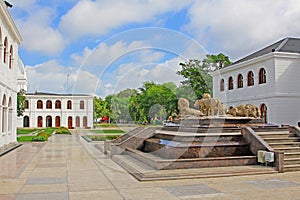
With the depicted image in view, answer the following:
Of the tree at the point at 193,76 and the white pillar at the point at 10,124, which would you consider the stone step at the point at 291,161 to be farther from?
the white pillar at the point at 10,124

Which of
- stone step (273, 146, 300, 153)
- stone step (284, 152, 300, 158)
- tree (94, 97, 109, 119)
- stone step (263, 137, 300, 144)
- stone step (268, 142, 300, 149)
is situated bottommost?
stone step (284, 152, 300, 158)

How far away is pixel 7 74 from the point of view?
20078 millimetres

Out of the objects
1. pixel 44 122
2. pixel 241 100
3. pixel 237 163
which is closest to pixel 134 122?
pixel 237 163

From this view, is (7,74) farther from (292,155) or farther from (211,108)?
(292,155)

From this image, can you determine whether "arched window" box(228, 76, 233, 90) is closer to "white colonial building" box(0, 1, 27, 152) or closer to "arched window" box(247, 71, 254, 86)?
"arched window" box(247, 71, 254, 86)

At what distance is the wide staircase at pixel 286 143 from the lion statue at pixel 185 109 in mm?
3103

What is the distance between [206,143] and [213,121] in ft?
7.01

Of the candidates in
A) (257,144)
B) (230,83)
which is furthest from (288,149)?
(230,83)

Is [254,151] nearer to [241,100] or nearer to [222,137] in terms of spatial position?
[222,137]

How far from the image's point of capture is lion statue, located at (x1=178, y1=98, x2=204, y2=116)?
14.9 metres

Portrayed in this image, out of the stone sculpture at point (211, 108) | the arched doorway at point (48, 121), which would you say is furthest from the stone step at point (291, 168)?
the arched doorway at point (48, 121)

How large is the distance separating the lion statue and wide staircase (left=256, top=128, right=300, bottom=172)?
3103mm

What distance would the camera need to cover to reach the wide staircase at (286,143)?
1050cm

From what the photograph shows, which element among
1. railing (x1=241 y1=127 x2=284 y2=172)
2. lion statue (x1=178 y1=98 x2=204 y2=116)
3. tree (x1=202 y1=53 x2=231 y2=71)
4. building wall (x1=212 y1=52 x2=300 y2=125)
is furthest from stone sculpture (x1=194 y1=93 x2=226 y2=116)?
tree (x1=202 y1=53 x2=231 y2=71)
